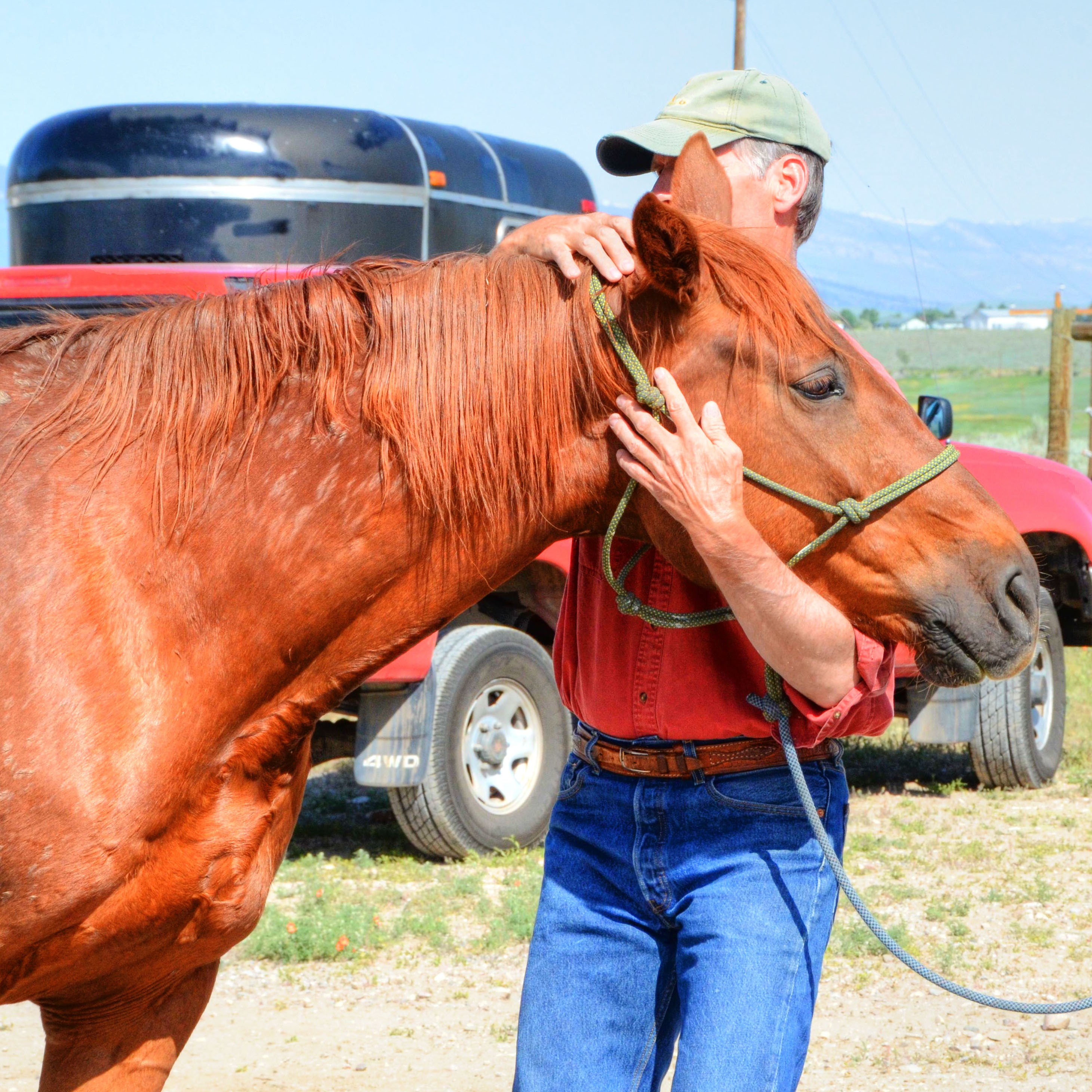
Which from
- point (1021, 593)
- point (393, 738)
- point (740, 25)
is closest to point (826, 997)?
point (393, 738)

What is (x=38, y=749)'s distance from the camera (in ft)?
5.61

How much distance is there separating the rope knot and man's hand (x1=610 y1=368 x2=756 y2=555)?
0.52 ft

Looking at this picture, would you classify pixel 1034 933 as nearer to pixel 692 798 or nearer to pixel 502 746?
pixel 502 746

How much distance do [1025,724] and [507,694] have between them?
8.97ft

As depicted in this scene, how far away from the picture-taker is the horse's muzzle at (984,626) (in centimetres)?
188

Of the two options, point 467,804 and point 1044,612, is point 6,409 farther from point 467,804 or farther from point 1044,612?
point 1044,612

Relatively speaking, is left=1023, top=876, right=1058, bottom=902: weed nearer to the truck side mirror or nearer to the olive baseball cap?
the truck side mirror

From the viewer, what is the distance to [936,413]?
3693 mm

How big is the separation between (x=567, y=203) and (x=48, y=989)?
19.1ft

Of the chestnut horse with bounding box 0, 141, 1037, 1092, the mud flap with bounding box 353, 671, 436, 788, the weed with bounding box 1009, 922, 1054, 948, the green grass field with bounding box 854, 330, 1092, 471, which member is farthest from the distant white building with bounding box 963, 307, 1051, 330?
the chestnut horse with bounding box 0, 141, 1037, 1092

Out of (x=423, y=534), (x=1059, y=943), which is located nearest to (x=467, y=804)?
(x=1059, y=943)

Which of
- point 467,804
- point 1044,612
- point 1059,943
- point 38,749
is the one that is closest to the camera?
point 38,749

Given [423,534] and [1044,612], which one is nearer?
[423,534]

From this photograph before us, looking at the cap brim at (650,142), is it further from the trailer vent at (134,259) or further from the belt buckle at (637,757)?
the trailer vent at (134,259)
